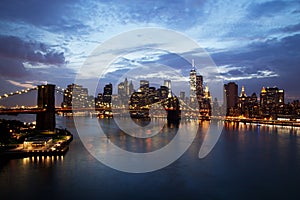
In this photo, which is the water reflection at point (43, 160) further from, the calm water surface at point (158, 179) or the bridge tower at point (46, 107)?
the bridge tower at point (46, 107)

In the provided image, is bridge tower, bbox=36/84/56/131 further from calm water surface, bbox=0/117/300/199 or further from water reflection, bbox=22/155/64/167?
water reflection, bbox=22/155/64/167

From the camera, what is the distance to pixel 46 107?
10203mm

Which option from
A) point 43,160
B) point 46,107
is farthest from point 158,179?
point 46,107

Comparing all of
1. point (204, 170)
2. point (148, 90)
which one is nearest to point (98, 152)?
point (204, 170)

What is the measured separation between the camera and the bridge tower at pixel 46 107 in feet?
33.4

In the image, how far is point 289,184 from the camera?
5223 mm

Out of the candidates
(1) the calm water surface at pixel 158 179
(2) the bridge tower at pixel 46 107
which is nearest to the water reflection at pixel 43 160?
(1) the calm water surface at pixel 158 179

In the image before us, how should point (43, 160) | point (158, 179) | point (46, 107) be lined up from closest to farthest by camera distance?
point (158, 179), point (43, 160), point (46, 107)

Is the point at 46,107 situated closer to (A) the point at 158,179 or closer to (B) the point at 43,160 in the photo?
(B) the point at 43,160

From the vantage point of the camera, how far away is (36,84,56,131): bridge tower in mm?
10172

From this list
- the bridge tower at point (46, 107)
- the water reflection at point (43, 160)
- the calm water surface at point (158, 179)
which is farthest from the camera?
the bridge tower at point (46, 107)

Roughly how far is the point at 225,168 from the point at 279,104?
2834 centimetres

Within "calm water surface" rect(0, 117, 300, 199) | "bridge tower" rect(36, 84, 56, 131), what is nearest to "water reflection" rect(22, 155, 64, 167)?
"calm water surface" rect(0, 117, 300, 199)

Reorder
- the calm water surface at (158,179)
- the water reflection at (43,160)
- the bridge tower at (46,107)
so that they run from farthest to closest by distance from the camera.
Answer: the bridge tower at (46,107), the water reflection at (43,160), the calm water surface at (158,179)
